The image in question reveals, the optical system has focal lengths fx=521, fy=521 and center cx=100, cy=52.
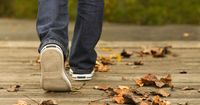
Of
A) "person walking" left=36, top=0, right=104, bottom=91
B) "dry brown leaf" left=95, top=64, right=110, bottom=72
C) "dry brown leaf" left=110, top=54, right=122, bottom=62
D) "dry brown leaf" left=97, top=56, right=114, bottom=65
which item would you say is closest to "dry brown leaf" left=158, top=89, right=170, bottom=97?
"person walking" left=36, top=0, right=104, bottom=91

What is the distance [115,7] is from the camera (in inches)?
331

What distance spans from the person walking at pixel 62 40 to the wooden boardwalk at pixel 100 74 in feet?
0.34

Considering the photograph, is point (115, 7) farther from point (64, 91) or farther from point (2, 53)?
point (64, 91)

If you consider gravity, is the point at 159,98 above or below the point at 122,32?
above

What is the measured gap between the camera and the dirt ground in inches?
274

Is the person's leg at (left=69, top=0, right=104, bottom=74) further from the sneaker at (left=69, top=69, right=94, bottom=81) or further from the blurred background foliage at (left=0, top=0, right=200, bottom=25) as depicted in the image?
the blurred background foliage at (left=0, top=0, right=200, bottom=25)

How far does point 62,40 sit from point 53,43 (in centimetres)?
8

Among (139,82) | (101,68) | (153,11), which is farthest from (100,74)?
(153,11)

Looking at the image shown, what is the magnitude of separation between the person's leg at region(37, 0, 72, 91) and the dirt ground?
12.2 feet

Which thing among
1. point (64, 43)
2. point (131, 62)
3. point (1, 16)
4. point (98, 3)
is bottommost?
point (1, 16)

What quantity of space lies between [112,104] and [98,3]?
71cm

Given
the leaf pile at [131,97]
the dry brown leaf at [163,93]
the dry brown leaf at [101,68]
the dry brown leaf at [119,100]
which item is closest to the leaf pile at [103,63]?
the dry brown leaf at [101,68]

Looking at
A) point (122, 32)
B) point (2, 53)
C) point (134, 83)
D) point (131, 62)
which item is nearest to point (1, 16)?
point (122, 32)

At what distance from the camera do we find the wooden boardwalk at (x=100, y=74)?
300 cm
